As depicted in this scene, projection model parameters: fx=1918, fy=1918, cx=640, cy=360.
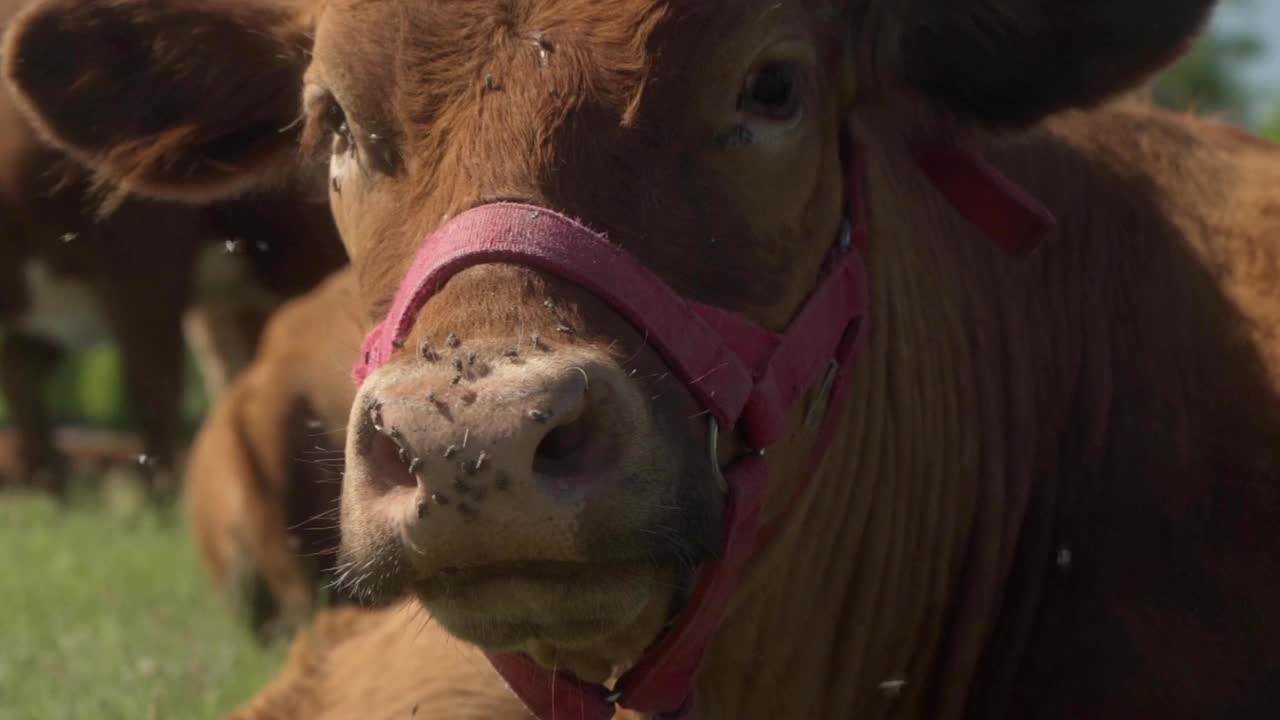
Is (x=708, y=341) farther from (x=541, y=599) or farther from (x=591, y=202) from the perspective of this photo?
(x=541, y=599)

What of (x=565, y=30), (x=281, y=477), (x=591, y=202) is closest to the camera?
(x=591, y=202)

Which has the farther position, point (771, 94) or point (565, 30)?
point (771, 94)

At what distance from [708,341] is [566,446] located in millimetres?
381

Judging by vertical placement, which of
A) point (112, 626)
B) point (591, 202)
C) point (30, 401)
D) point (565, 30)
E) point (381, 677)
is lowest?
point (30, 401)

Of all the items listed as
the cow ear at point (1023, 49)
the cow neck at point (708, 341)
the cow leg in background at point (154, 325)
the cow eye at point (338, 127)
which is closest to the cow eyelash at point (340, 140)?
the cow eye at point (338, 127)

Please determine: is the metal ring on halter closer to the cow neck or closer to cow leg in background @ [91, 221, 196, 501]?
the cow neck

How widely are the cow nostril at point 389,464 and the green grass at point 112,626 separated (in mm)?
2050

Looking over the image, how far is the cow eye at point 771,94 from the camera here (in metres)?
3.30

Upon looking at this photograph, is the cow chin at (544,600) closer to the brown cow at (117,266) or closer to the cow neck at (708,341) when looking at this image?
the cow neck at (708,341)

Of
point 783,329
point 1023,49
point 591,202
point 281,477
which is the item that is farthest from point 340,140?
point 281,477

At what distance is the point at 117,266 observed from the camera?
29.7ft

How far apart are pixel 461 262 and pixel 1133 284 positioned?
1.71 m

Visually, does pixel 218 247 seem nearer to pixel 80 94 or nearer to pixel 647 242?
pixel 80 94

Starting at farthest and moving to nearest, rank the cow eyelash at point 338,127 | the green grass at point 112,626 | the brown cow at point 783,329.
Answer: the green grass at point 112,626
the cow eyelash at point 338,127
the brown cow at point 783,329
